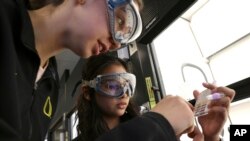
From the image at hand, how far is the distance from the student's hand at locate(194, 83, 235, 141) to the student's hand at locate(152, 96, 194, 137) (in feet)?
0.95

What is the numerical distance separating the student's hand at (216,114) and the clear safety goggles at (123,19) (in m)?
0.40

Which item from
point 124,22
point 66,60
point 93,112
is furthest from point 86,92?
point 66,60

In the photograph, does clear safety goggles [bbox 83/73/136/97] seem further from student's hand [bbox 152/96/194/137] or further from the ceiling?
the ceiling

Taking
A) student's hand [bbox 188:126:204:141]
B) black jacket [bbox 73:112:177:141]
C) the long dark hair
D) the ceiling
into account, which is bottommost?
student's hand [bbox 188:126:204:141]

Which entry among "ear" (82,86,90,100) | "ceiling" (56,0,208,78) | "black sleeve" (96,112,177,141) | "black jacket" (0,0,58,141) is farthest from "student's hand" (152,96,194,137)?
"ceiling" (56,0,208,78)

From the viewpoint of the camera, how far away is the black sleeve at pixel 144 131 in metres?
0.55

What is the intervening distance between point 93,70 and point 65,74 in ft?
9.46

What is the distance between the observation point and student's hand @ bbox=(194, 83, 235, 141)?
94 cm

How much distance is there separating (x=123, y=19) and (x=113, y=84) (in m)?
0.61

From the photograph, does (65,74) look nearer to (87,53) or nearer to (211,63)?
(211,63)

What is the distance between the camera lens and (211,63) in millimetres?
1599

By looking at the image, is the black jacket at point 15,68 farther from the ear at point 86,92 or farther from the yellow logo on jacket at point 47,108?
the ear at point 86,92


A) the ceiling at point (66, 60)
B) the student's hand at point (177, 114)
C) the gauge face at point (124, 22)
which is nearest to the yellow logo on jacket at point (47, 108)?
the gauge face at point (124, 22)

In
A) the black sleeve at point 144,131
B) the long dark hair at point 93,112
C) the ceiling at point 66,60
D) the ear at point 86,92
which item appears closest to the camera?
the black sleeve at point 144,131
